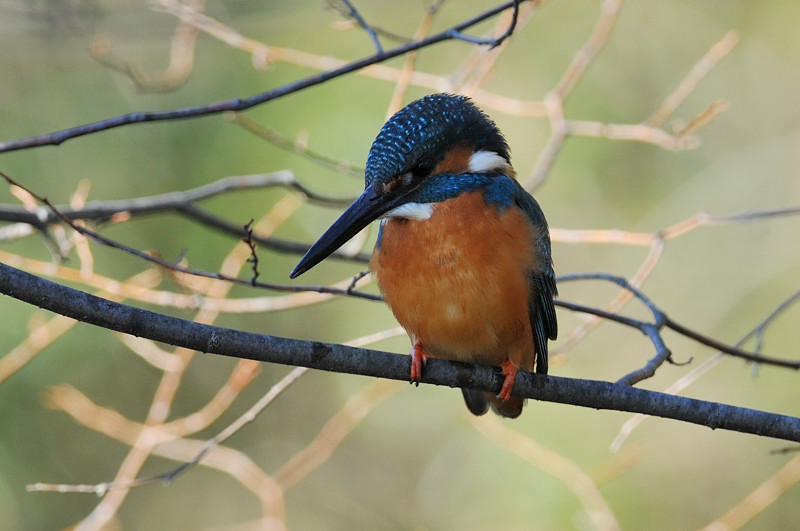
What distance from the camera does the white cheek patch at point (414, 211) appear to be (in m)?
2.94

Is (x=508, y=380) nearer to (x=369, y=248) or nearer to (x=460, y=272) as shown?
(x=460, y=272)

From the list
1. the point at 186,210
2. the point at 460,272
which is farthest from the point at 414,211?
the point at 186,210

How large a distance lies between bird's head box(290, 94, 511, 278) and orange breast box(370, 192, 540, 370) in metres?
0.07

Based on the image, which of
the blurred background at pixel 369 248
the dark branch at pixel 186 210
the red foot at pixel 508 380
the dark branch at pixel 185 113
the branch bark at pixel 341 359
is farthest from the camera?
the blurred background at pixel 369 248

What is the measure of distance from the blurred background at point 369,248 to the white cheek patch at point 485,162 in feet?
7.92

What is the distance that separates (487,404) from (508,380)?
1.85 ft

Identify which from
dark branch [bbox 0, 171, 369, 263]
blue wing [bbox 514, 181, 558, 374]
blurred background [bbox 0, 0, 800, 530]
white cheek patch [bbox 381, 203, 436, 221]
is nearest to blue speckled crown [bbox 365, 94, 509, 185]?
white cheek patch [bbox 381, 203, 436, 221]

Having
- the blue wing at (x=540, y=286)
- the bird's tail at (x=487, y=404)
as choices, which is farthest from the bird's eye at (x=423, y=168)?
the bird's tail at (x=487, y=404)

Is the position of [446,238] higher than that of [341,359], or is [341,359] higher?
[446,238]

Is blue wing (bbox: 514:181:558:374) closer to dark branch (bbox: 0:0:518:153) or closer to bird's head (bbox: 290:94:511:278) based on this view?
bird's head (bbox: 290:94:511:278)

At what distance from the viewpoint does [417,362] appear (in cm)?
284

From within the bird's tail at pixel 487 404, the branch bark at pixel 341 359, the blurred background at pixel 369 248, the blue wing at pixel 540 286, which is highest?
the blurred background at pixel 369 248

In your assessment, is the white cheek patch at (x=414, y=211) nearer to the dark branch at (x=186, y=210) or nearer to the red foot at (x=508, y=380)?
the dark branch at (x=186, y=210)

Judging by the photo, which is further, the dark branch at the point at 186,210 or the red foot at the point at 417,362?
the dark branch at the point at 186,210
